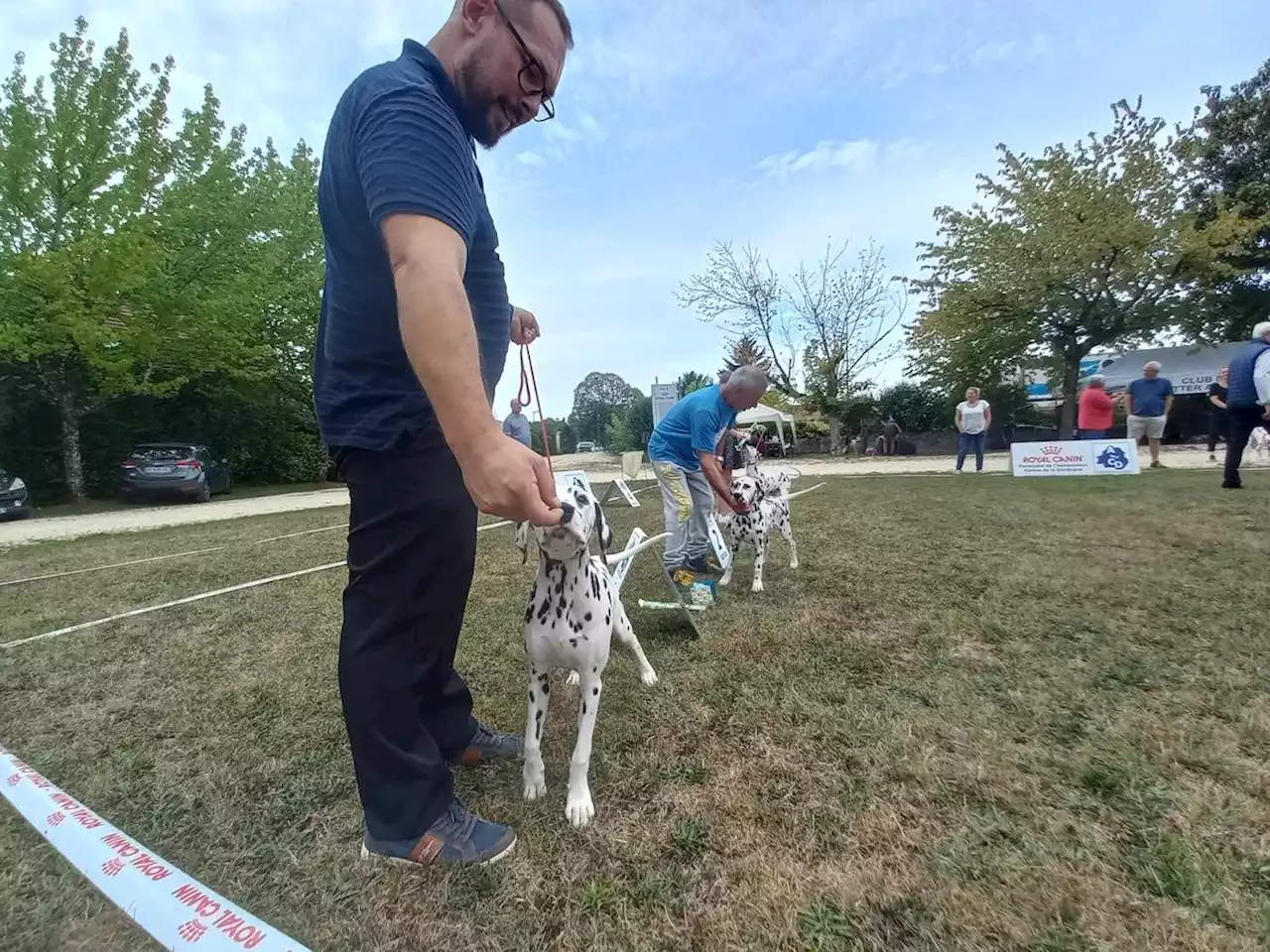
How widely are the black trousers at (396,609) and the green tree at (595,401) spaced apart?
2334 inches

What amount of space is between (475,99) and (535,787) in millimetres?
2003

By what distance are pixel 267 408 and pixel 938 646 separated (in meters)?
23.8

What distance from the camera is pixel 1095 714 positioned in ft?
8.35

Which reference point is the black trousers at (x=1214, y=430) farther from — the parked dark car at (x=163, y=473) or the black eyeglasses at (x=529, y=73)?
the parked dark car at (x=163, y=473)

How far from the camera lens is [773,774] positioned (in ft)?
7.39

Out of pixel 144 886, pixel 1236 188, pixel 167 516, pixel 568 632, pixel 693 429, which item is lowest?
pixel 167 516

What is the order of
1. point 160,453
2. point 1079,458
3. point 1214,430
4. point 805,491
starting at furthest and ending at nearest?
point 1214,430, point 160,453, point 1079,458, point 805,491

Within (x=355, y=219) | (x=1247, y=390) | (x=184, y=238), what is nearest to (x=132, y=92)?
(x=184, y=238)

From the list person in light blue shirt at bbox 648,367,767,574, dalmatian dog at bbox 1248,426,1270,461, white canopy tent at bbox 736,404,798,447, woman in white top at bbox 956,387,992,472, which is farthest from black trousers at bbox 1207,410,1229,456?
person in light blue shirt at bbox 648,367,767,574

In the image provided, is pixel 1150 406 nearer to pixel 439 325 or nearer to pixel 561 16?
pixel 561 16

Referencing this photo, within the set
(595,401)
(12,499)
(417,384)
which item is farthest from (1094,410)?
(595,401)

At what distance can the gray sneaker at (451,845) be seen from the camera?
1795mm

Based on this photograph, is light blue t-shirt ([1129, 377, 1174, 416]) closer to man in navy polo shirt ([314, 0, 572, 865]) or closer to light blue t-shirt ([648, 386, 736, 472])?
light blue t-shirt ([648, 386, 736, 472])

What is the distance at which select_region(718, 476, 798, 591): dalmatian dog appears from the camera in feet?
16.5
